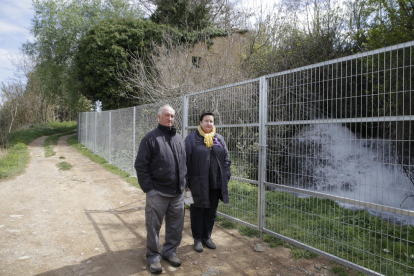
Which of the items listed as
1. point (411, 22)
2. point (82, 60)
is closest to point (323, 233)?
point (411, 22)

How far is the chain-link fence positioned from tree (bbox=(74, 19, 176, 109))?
46.5 ft

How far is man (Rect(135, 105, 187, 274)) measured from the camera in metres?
3.35

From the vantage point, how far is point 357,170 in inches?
112

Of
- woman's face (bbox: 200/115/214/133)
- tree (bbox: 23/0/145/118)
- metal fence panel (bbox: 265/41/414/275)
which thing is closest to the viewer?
metal fence panel (bbox: 265/41/414/275)

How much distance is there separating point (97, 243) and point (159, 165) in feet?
5.95

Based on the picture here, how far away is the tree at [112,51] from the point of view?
17.7 metres

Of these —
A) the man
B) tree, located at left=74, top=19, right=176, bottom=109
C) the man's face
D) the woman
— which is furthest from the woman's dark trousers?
tree, located at left=74, top=19, right=176, bottom=109

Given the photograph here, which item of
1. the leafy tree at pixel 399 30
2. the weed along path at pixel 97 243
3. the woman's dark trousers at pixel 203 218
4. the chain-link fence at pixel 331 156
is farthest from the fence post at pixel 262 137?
the leafy tree at pixel 399 30

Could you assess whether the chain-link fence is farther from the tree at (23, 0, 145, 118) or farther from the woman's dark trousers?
the tree at (23, 0, 145, 118)

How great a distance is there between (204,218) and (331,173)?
6.03 feet

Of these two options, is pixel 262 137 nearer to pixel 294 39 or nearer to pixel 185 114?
pixel 185 114

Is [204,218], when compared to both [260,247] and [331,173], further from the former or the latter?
[331,173]

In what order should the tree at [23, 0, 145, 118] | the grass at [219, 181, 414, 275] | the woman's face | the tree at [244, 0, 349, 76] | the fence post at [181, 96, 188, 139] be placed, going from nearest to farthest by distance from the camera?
1. the grass at [219, 181, 414, 275]
2. the woman's face
3. the fence post at [181, 96, 188, 139]
4. the tree at [244, 0, 349, 76]
5. the tree at [23, 0, 145, 118]

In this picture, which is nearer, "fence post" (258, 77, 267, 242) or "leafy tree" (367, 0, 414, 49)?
"fence post" (258, 77, 267, 242)
